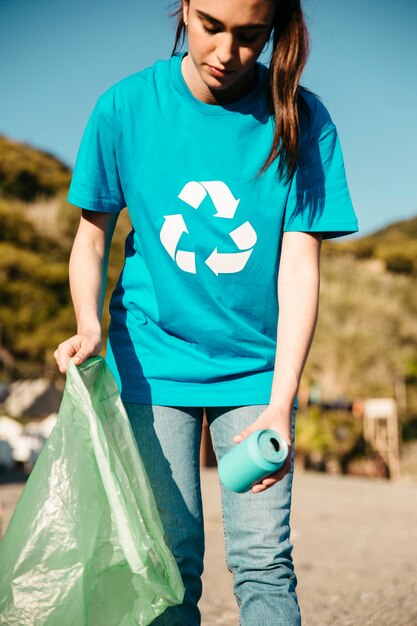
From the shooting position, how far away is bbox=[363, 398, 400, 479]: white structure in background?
14480mm

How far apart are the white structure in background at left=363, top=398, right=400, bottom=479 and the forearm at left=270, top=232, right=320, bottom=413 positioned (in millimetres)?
12622

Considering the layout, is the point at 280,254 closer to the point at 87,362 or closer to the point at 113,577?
the point at 87,362

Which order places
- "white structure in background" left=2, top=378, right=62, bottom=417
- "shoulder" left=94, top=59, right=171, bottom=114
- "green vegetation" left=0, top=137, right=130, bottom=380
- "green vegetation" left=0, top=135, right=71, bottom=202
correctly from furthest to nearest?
"green vegetation" left=0, top=135, right=71, bottom=202 < "green vegetation" left=0, top=137, right=130, bottom=380 < "white structure in background" left=2, top=378, right=62, bottom=417 < "shoulder" left=94, top=59, right=171, bottom=114

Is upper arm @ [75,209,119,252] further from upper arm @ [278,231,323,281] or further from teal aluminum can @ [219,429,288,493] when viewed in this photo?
teal aluminum can @ [219,429,288,493]

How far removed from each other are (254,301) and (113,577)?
27.2 inches

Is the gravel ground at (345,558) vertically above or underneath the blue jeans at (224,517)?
underneath

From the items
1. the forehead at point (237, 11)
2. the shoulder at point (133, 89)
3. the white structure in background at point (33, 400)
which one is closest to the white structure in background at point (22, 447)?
the white structure in background at point (33, 400)

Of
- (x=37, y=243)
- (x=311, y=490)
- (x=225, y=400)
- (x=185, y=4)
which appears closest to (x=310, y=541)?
(x=311, y=490)

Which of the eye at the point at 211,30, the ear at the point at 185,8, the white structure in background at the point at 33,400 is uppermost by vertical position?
the ear at the point at 185,8

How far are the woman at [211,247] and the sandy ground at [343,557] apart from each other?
1544 millimetres

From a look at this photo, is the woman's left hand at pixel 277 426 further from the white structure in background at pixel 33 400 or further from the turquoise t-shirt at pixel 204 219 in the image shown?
the white structure in background at pixel 33 400

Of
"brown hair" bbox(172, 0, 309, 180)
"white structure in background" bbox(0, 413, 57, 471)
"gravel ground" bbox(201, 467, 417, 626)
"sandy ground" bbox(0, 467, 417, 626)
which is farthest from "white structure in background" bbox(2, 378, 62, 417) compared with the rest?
"brown hair" bbox(172, 0, 309, 180)

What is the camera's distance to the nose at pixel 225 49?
177 cm

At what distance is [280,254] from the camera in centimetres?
198
